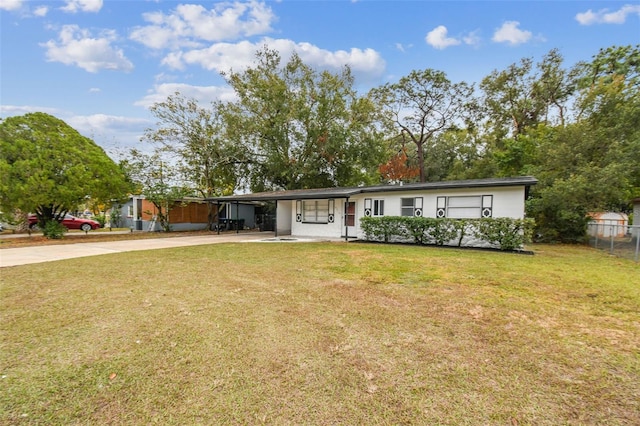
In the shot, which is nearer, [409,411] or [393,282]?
[409,411]

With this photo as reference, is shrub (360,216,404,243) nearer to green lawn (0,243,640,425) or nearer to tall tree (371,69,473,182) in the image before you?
green lawn (0,243,640,425)

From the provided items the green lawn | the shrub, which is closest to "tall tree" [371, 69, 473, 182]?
the shrub

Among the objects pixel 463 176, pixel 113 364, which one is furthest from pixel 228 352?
pixel 463 176

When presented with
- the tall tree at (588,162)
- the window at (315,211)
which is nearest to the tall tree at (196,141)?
the window at (315,211)

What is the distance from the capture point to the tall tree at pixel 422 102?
2328 cm

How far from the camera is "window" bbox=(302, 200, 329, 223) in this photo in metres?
15.0

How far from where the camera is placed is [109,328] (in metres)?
3.40

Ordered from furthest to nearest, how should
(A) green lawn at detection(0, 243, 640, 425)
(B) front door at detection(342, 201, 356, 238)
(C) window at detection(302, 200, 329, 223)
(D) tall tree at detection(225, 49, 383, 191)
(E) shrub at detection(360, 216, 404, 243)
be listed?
(D) tall tree at detection(225, 49, 383, 191) → (C) window at detection(302, 200, 329, 223) → (B) front door at detection(342, 201, 356, 238) → (E) shrub at detection(360, 216, 404, 243) → (A) green lawn at detection(0, 243, 640, 425)

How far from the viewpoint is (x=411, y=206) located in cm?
1262

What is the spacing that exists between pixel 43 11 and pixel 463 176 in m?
26.8

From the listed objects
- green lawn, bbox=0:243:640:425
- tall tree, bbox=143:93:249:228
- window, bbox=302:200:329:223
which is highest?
tall tree, bbox=143:93:249:228

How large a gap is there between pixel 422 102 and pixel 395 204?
50.0 ft

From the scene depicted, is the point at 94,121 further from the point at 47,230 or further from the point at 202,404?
the point at 202,404

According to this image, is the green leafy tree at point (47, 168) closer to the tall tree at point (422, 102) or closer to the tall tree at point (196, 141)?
the tall tree at point (196, 141)
